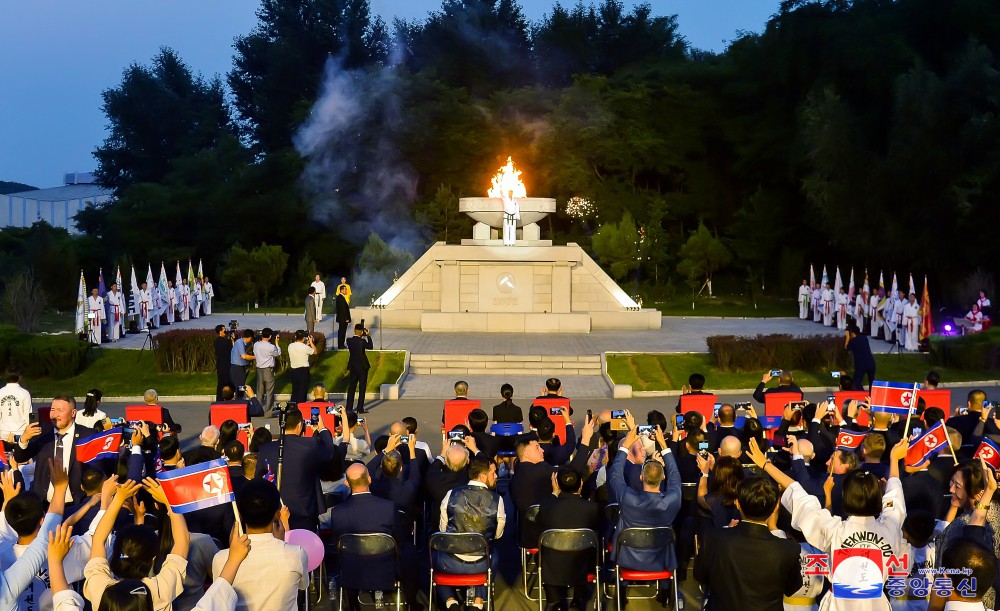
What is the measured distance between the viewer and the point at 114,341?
90.2ft

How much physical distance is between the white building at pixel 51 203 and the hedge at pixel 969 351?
69125mm

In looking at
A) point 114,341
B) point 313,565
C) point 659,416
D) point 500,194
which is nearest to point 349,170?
point 500,194

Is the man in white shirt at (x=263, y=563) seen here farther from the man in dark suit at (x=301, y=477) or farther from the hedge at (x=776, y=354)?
the hedge at (x=776, y=354)

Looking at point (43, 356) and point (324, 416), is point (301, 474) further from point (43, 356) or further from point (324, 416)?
point (43, 356)

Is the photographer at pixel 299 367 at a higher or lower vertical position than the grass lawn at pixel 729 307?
lower

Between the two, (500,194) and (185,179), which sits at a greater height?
(185,179)

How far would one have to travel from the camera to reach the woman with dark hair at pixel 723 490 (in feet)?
26.3

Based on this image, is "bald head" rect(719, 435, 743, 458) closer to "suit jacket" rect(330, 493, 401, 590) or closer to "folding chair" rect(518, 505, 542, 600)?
"folding chair" rect(518, 505, 542, 600)

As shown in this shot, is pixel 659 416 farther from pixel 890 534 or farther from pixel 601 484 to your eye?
pixel 890 534

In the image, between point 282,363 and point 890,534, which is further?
point 282,363

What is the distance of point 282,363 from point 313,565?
1679 cm

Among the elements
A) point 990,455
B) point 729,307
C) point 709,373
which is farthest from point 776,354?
point 729,307

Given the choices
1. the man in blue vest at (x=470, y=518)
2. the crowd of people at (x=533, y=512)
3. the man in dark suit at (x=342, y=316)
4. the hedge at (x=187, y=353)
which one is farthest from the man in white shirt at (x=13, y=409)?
the man in dark suit at (x=342, y=316)

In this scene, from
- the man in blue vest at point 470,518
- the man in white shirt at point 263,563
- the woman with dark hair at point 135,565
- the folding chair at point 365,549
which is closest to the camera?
the woman with dark hair at point 135,565
